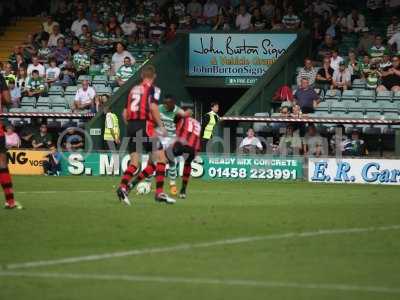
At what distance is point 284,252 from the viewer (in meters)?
11.6

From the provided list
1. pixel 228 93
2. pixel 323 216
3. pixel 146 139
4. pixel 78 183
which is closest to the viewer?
pixel 323 216

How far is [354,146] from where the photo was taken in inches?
1057

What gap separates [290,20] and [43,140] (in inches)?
304

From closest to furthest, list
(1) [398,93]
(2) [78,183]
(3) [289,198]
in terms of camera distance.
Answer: (3) [289,198] → (2) [78,183] → (1) [398,93]

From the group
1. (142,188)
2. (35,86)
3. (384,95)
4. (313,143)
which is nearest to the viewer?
(142,188)

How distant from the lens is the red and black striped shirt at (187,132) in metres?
19.7

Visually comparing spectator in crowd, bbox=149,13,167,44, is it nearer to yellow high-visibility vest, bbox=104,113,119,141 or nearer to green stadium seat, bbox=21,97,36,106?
green stadium seat, bbox=21,97,36,106

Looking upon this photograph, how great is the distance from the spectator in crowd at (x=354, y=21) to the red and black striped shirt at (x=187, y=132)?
12.2 meters

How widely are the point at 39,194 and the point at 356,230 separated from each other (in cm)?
795

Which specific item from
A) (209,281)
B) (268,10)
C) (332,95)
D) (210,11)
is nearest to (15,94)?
(210,11)

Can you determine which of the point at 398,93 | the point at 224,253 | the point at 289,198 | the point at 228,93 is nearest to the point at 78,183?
the point at 289,198

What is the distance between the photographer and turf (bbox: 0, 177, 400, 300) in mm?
9453

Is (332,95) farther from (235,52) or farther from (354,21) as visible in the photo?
(235,52)

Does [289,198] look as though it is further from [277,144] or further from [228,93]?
[228,93]
